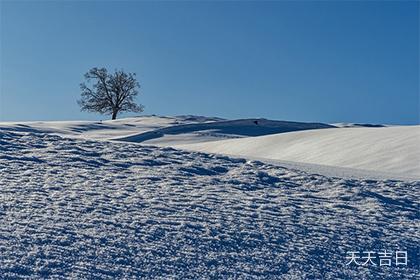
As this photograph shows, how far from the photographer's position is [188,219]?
5906 millimetres

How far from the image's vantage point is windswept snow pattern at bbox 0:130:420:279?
4.64 metres

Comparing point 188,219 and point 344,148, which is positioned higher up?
point 344,148

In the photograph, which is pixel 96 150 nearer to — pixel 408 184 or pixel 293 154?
pixel 408 184

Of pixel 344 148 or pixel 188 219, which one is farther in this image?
pixel 344 148

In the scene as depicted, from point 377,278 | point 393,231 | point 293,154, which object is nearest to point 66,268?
point 377,278

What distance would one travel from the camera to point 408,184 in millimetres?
8828

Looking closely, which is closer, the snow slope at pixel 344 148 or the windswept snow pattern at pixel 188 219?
the windswept snow pattern at pixel 188 219

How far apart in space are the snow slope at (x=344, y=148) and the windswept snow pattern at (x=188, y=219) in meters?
3.78

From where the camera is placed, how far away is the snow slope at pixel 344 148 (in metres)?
13.2

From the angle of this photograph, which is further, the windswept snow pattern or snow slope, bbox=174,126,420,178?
snow slope, bbox=174,126,420,178

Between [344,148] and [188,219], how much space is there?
425 inches

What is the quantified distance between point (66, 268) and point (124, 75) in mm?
43242

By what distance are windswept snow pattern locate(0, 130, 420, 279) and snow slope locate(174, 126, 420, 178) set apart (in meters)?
3.78

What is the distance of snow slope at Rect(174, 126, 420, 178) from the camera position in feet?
43.4
